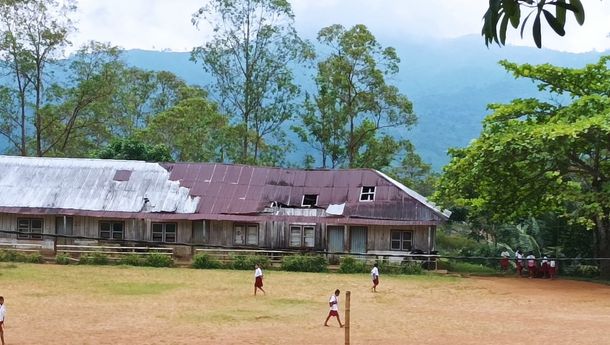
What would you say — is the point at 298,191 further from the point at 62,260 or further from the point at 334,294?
the point at 334,294

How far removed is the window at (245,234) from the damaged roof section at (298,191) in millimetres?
839

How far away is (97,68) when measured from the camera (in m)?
42.4

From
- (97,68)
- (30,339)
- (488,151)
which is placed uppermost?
(97,68)

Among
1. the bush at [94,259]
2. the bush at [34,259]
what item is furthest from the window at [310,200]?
the bush at [34,259]

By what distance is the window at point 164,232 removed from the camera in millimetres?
30391

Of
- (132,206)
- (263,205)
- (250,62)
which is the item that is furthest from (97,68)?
(263,205)

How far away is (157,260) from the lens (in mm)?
27578

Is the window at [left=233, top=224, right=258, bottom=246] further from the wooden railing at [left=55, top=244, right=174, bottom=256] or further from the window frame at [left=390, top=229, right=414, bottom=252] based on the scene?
the window frame at [left=390, top=229, right=414, bottom=252]

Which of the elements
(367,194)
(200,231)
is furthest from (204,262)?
(367,194)

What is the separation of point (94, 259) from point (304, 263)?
28.7 ft

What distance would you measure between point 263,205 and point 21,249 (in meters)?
10.8

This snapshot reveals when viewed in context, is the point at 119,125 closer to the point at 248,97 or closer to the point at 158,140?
the point at 158,140

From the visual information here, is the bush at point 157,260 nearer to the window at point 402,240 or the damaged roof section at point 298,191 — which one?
the damaged roof section at point 298,191

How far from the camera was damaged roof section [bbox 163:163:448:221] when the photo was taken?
96.5 ft
